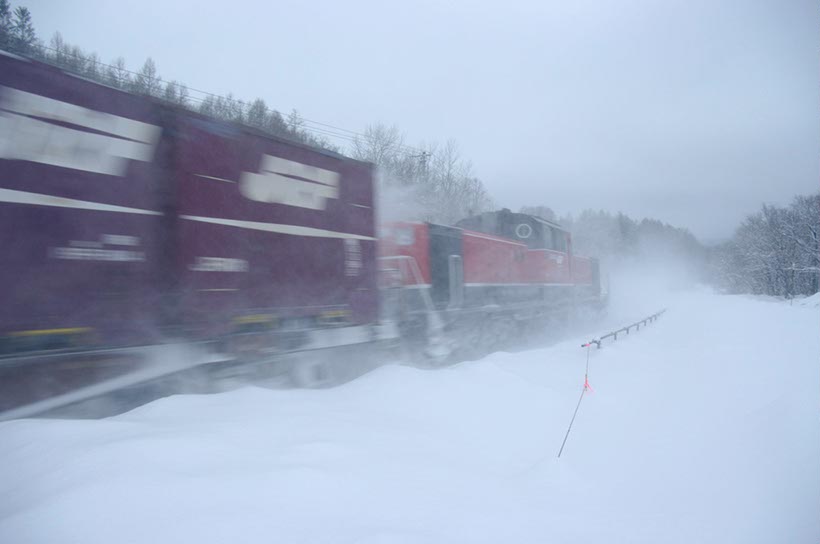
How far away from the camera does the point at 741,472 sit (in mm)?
3822

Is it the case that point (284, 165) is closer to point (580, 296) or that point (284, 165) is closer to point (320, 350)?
point (320, 350)

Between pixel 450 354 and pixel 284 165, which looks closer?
pixel 284 165

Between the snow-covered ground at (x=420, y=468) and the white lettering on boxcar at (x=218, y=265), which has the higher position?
the white lettering on boxcar at (x=218, y=265)

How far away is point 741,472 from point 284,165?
5760 mm

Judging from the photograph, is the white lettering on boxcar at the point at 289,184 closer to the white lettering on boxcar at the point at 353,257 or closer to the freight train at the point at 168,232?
the freight train at the point at 168,232

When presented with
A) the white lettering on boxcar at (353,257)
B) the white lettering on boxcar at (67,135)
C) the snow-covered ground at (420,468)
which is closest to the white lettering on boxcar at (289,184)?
the white lettering on boxcar at (353,257)

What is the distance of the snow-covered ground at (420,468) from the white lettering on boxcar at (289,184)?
2.32 meters

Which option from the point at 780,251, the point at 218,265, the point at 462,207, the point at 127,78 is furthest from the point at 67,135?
the point at 780,251

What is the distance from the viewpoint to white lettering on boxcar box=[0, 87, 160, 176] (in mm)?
3500

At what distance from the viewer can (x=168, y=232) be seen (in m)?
4.50

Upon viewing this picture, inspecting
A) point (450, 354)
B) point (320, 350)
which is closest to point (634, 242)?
point (450, 354)

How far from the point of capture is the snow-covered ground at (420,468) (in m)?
2.31

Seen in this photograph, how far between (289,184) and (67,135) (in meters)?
2.33

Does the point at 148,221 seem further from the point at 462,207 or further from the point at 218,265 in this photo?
the point at 462,207
